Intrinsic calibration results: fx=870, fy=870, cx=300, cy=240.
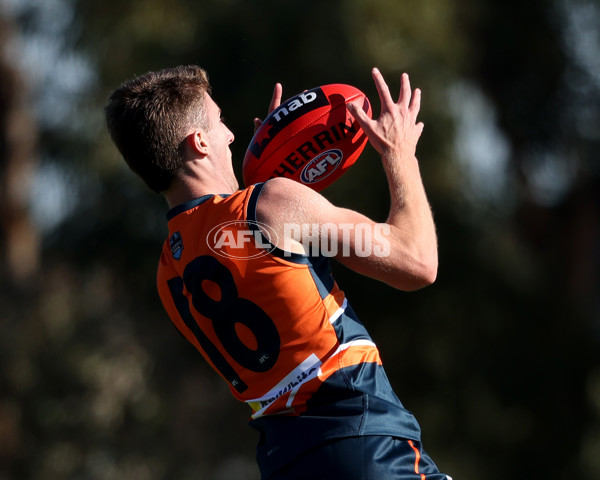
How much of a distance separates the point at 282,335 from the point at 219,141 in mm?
803

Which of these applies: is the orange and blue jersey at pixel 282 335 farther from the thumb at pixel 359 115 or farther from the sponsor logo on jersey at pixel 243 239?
the thumb at pixel 359 115

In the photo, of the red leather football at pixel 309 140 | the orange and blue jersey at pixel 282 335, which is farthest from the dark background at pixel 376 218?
the orange and blue jersey at pixel 282 335

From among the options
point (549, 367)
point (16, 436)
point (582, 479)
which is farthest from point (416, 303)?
point (16, 436)

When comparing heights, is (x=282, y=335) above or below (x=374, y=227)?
below

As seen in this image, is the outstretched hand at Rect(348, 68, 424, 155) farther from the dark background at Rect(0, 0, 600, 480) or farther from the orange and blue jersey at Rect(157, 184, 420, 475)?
the dark background at Rect(0, 0, 600, 480)

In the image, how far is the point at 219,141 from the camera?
3.22 metres

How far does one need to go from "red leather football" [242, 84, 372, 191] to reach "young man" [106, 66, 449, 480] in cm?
36

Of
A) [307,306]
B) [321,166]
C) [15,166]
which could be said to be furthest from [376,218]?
[15,166]

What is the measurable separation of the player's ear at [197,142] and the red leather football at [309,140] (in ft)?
1.11

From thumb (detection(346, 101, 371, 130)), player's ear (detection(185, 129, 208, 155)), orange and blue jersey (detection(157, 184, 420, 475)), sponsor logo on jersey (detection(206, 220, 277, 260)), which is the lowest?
orange and blue jersey (detection(157, 184, 420, 475))

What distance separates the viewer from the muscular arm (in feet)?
9.11

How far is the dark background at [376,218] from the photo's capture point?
9984 mm

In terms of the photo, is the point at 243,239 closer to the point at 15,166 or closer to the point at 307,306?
the point at 307,306

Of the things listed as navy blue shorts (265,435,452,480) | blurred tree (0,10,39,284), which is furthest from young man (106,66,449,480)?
blurred tree (0,10,39,284)
